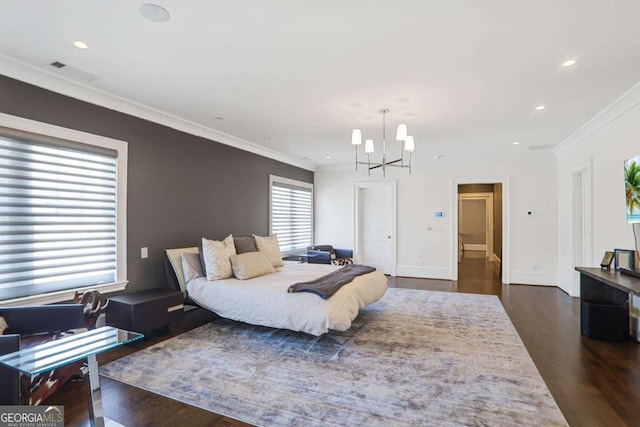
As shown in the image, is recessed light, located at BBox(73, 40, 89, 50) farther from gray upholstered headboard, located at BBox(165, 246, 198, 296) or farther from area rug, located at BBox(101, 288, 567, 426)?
area rug, located at BBox(101, 288, 567, 426)

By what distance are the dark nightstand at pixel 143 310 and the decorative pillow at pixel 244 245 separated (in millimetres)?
1079

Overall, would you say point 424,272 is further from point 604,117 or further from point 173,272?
point 173,272

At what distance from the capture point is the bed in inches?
125

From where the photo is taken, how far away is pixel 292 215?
725cm

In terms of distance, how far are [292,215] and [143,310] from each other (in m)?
4.19

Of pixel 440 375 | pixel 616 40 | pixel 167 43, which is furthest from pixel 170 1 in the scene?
pixel 440 375

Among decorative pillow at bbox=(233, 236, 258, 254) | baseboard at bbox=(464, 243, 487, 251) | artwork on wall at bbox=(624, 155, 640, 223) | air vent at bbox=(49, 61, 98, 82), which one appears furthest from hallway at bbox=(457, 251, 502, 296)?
air vent at bbox=(49, 61, 98, 82)

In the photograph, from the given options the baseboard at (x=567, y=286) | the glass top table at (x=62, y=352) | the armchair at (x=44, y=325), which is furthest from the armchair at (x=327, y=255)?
the glass top table at (x=62, y=352)

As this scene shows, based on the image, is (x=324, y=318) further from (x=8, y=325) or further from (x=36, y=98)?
(x=36, y=98)

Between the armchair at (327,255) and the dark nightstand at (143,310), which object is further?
the armchair at (327,255)

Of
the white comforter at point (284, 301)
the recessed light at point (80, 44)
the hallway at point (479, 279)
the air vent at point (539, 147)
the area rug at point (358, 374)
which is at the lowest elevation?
the area rug at point (358, 374)

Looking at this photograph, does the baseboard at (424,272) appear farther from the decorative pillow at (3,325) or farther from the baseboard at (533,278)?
the decorative pillow at (3,325)

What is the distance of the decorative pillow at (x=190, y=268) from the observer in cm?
409

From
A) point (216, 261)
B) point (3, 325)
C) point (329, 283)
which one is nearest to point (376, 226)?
point (329, 283)
